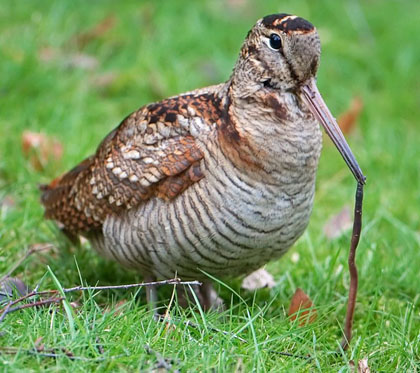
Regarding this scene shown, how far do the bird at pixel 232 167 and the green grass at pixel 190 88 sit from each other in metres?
0.27

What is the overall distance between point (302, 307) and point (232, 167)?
86 centimetres

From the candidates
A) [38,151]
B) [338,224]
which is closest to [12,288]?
[38,151]

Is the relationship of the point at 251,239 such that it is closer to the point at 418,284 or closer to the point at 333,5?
the point at 418,284

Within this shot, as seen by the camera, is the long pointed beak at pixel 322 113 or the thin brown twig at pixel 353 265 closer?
the thin brown twig at pixel 353 265

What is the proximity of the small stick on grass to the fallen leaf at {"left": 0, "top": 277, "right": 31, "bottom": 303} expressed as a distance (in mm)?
1446

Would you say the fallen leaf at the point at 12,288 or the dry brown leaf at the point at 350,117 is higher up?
the fallen leaf at the point at 12,288

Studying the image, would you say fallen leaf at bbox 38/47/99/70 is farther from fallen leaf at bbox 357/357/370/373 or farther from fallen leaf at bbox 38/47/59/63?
fallen leaf at bbox 357/357/370/373

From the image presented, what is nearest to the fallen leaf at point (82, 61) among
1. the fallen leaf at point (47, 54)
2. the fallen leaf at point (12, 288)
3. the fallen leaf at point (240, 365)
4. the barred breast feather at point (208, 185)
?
the fallen leaf at point (47, 54)

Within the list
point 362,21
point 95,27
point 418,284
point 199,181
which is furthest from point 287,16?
point 362,21

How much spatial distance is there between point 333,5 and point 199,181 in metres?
5.24

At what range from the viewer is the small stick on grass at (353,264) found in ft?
11.4

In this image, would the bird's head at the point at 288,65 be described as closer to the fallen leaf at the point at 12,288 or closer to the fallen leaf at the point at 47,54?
the fallen leaf at the point at 12,288

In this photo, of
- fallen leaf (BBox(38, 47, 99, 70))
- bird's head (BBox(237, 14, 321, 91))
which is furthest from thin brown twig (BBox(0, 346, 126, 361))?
fallen leaf (BBox(38, 47, 99, 70))

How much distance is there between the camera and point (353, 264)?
3553 millimetres
